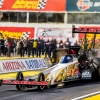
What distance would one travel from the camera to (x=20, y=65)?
61.9ft

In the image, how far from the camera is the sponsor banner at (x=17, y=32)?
3450 cm

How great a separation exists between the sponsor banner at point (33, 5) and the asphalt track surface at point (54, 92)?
22306 mm

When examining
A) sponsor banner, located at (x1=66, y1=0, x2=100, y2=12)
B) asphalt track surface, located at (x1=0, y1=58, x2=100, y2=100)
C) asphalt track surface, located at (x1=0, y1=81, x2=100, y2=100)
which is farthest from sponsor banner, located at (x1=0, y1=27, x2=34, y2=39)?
asphalt track surface, located at (x1=0, y1=81, x2=100, y2=100)

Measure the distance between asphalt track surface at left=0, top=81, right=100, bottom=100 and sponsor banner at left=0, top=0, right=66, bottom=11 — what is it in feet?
73.2

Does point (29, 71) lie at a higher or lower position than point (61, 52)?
lower

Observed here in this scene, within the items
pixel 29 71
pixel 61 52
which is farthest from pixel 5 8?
pixel 61 52

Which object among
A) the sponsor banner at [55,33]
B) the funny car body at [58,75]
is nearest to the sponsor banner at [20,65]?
the funny car body at [58,75]

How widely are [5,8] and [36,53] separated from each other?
31.6 feet

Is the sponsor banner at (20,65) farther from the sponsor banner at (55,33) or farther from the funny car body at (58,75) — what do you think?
the sponsor banner at (55,33)

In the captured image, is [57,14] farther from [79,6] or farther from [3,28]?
[3,28]

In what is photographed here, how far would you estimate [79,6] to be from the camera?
34156mm

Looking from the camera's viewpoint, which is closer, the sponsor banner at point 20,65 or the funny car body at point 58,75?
the funny car body at point 58,75

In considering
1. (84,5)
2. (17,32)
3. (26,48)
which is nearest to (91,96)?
(26,48)

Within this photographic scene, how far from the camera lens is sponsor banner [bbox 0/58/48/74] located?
1802cm
